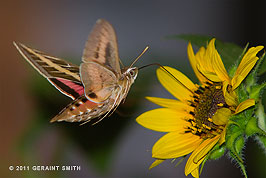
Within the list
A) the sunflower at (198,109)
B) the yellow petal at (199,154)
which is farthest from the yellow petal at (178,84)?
the yellow petal at (199,154)

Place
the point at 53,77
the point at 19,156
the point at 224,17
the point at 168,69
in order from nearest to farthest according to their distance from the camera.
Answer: the point at 53,77 → the point at 168,69 → the point at 19,156 → the point at 224,17

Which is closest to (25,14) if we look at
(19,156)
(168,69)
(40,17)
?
(40,17)

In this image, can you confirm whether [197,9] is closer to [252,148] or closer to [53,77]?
[252,148]

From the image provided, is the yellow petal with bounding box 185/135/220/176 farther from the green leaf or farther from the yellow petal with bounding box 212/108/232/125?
the green leaf

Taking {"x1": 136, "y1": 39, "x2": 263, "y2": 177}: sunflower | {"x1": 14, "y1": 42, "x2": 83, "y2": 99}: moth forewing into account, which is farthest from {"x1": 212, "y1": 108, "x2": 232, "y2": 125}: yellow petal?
{"x1": 14, "y1": 42, "x2": 83, "y2": 99}: moth forewing

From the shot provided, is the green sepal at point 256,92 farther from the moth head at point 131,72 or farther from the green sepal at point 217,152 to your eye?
the moth head at point 131,72

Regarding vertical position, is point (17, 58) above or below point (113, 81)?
below

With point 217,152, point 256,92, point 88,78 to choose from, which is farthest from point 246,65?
point 88,78
